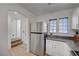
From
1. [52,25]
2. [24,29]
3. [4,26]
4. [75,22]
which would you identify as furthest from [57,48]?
[4,26]

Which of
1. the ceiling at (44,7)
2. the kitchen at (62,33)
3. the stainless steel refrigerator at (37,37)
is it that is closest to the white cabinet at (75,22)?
the kitchen at (62,33)

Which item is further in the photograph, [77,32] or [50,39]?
[50,39]

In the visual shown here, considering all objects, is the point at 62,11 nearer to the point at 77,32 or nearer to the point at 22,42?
the point at 77,32

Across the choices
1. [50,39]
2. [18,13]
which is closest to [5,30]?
[18,13]

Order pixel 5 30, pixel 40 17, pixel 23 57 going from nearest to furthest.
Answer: pixel 23 57 < pixel 5 30 < pixel 40 17

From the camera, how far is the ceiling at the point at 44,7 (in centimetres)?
135

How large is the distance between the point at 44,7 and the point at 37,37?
1.47ft

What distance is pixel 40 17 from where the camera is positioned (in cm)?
149

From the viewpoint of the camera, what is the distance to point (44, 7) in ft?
4.67

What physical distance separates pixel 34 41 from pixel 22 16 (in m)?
0.40

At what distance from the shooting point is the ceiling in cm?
135

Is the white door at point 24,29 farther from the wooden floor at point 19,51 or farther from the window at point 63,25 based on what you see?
the window at point 63,25

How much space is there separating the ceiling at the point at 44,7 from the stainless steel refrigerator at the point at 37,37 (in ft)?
0.55

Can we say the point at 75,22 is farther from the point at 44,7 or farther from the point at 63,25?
the point at 44,7
